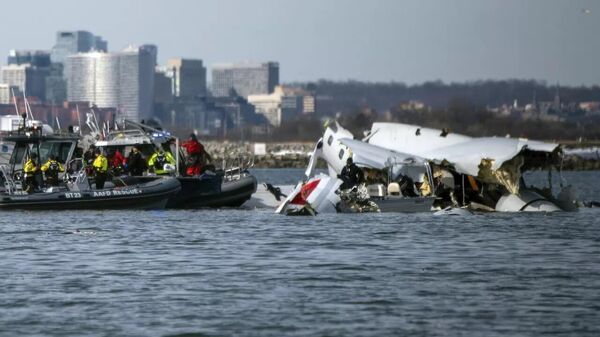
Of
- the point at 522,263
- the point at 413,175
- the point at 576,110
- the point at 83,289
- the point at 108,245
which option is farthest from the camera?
the point at 576,110

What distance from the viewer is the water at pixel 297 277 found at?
73.9 feet

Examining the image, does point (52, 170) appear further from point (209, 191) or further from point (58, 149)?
point (209, 191)

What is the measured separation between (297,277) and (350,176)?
67.6 feet

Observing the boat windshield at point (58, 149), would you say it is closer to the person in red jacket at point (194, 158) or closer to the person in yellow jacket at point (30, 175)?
the person in yellow jacket at point (30, 175)

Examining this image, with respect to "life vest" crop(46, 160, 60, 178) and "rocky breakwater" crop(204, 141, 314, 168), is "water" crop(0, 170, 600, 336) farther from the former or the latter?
"rocky breakwater" crop(204, 141, 314, 168)

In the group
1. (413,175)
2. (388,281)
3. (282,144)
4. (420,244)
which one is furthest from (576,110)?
(388,281)

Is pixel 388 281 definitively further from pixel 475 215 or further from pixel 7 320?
pixel 475 215

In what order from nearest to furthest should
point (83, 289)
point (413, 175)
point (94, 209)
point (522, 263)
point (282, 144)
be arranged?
point (83, 289) < point (522, 263) < point (94, 209) < point (413, 175) < point (282, 144)

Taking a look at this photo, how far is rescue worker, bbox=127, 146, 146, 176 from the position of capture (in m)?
48.0

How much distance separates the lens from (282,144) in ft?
571

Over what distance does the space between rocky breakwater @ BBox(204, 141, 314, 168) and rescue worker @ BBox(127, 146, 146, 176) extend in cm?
10159

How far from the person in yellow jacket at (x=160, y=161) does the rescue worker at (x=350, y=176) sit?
5.23m

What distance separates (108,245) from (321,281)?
8.62m

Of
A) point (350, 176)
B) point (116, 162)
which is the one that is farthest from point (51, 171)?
point (350, 176)
